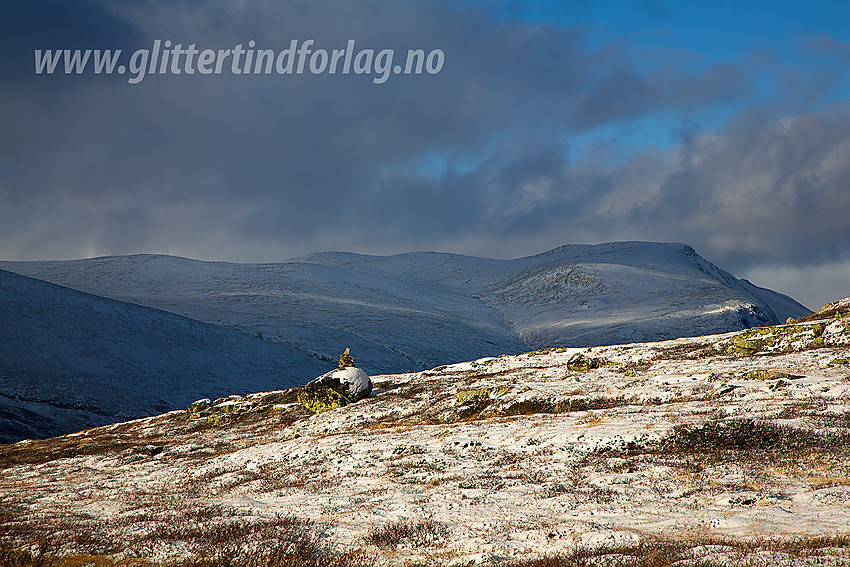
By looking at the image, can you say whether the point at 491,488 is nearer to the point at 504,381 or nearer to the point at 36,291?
the point at 504,381

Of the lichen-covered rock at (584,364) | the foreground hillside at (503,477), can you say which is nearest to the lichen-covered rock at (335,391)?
the foreground hillside at (503,477)

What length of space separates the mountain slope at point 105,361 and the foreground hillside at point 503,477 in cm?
2973

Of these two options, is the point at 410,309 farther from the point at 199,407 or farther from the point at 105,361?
the point at 199,407

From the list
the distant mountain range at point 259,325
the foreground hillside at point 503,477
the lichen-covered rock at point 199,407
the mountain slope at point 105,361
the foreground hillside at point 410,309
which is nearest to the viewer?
the foreground hillside at point 503,477

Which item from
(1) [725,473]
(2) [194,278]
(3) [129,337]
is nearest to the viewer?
(1) [725,473]

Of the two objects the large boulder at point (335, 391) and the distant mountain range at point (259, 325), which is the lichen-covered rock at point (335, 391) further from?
the distant mountain range at point (259, 325)

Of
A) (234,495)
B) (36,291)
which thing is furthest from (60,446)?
(36,291)

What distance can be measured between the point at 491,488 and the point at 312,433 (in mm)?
17236

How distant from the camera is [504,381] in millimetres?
37250

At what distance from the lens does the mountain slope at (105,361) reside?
6488 cm

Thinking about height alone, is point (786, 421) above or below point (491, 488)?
above

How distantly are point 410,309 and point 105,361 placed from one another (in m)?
83.6

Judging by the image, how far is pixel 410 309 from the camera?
152 metres

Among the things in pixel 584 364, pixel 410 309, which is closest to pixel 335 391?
pixel 584 364
